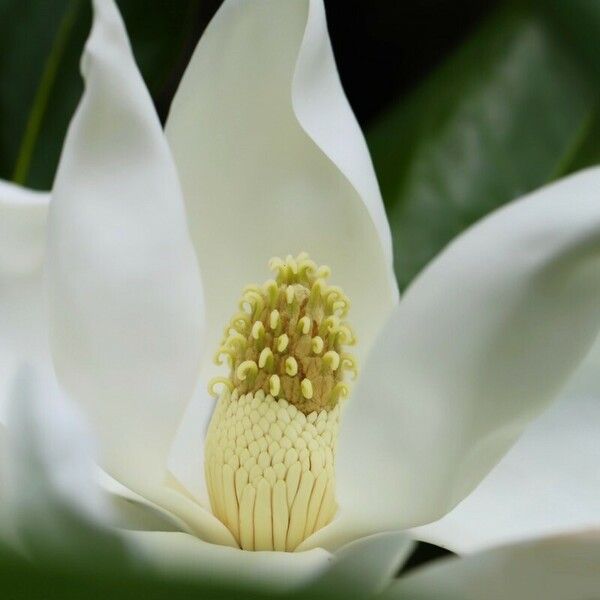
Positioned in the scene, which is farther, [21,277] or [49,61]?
[49,61]

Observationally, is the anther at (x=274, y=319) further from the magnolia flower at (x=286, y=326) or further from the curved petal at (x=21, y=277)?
the curved petal at (x=21, y=277)

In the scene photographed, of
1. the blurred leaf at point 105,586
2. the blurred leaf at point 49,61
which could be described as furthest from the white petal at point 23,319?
the blurred leaf at point 105,586

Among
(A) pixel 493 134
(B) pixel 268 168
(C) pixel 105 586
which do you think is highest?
(A) pixel 493 134

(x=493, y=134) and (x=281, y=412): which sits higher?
(x=493, y=134)

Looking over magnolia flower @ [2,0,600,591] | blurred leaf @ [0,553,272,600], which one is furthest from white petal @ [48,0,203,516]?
blurred leaf @ [0,553,272,600]

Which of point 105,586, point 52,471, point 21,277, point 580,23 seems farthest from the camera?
point 580,23

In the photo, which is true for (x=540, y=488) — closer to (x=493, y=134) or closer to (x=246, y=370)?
(x=246, y=370)

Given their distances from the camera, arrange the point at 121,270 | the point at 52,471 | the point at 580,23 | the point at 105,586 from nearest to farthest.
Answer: the point at 105,586 → the point at 52,471 → the point at 121,270 → the point at 580,23

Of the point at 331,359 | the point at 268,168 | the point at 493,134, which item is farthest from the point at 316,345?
the point at 493,134
